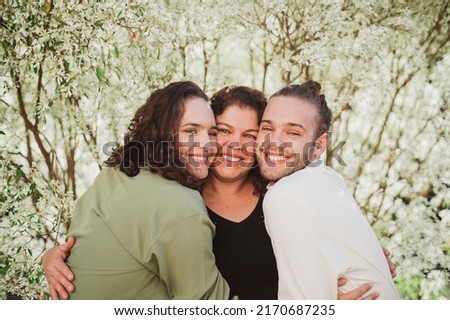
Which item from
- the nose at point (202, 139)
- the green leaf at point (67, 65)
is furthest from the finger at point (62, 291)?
the green leaf at point (67, 65)

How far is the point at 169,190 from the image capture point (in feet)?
7.22

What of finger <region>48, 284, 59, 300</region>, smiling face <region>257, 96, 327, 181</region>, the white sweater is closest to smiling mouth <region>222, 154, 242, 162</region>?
smiling face <region>257, 96, 327, 181</region>

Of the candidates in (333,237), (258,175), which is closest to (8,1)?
(258,175)

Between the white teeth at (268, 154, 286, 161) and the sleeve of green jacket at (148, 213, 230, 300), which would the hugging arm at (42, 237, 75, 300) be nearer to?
the sleeve of green jacket at (148, 213, 230, 300)

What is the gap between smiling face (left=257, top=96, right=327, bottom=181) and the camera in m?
2.67

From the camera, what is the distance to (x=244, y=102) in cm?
283

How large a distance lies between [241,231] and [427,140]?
6.60 feet

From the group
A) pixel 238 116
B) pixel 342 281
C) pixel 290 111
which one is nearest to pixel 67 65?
pixel 238 116

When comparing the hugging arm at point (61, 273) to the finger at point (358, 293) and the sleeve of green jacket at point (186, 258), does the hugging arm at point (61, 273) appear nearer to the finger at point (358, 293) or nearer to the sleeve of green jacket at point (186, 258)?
the sleeve of green jacket at point (186, 258)

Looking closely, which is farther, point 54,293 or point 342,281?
point 54,293

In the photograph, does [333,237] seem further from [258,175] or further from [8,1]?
[8,1]

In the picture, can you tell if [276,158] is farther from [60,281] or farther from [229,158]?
[60,281]

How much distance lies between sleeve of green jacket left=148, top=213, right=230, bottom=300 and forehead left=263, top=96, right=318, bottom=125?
2.48 ft

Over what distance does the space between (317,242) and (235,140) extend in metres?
0.83
